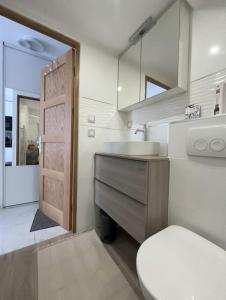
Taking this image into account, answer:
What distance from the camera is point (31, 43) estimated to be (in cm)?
207

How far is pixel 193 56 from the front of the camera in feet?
4.05

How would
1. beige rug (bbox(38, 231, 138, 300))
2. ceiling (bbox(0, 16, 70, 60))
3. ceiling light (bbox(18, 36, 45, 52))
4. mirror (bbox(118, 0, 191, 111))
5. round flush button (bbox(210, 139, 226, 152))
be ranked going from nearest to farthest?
round flush button (bbox(210, 139, 226, 152)), beige rug (bbox(38, 231, 138, 300)), mirror (bbox(118, 0, 191, 111)), ceiling (bbox(0, 16, 70, 60)), ceiling light (bbox(18, 36, 45, 52))

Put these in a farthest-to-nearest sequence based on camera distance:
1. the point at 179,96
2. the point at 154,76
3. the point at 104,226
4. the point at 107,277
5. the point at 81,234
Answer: the point at 81,234, the point at 104,226, the point at 154,76, the point at 179,96, the point at 107,277

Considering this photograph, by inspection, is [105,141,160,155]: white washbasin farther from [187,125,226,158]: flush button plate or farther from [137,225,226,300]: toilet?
[137,225,226,300]: toilet

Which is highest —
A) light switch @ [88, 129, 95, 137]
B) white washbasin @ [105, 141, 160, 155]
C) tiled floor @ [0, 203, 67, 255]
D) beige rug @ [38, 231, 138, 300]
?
light switch @ [88, 129, 95, 137]

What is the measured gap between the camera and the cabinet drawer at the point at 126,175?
3.43 feet

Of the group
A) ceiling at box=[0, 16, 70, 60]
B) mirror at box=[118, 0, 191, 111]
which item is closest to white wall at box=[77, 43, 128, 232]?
mirror at box=[118, 0, 191, 111]

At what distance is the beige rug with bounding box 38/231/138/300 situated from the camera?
3.37 feet

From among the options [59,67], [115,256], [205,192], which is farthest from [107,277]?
[59,67]

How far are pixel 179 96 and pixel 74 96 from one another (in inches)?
41.9

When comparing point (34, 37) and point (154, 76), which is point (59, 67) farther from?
point (154, 76)

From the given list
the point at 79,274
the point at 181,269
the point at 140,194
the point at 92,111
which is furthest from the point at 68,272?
the point at 92,111

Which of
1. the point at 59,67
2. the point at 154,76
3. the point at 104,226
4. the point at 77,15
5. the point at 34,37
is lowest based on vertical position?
the point at 104,226

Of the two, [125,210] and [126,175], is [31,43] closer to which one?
[126,175]
